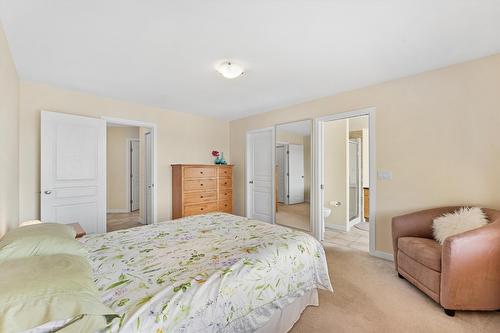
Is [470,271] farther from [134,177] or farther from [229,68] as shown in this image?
[134,177]

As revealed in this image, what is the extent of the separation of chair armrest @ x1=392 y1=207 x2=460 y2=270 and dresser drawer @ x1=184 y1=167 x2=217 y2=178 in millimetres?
3267

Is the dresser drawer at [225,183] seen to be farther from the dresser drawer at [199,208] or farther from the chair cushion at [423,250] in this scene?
the chair cushion at [423,250]

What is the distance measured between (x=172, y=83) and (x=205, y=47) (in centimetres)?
113

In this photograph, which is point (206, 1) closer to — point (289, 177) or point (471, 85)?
point (471, 85)

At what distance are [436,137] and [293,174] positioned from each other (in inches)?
140

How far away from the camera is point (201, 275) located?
133 cm

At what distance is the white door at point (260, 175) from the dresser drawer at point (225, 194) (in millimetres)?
405

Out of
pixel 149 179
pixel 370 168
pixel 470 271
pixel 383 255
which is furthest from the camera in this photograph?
pixel 149 179

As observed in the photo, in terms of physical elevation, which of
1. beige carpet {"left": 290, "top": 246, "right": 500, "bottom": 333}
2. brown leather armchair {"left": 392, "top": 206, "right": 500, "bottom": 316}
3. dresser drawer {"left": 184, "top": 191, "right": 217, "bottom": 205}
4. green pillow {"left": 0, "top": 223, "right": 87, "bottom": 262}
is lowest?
beige carpet {"left": 290, "top": 246, "right": 500, "bottom": 333}

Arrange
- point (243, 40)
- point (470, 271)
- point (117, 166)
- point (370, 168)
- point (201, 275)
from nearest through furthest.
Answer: point (201, 275) → point (470, 271) → point (243, 40) → point (370, 168) → point (117, 166)

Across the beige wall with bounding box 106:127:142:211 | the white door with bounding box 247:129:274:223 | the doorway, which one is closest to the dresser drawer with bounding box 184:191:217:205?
the white door with bounding box 247:129:274:223

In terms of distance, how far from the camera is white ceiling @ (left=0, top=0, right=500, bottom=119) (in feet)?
5.53

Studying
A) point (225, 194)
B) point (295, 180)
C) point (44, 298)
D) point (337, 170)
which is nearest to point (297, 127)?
point (337, 170)

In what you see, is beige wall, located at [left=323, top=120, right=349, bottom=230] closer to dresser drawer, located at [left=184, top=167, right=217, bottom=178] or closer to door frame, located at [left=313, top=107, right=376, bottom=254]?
door frame, located at [left=313, top=107, right=376, bottom=254]
